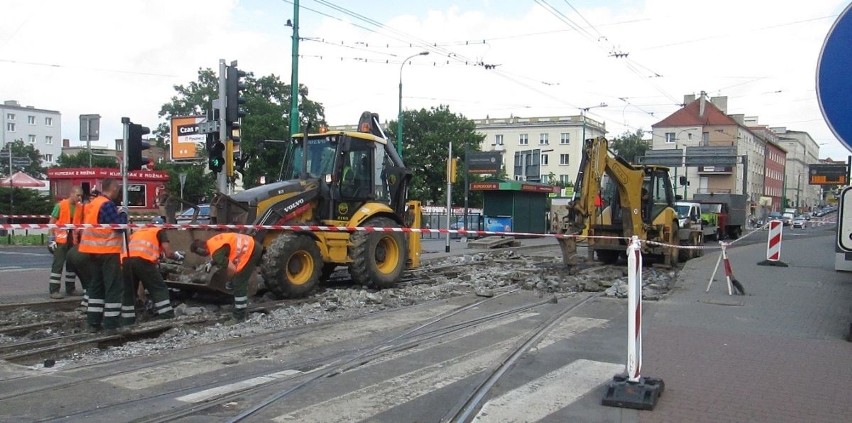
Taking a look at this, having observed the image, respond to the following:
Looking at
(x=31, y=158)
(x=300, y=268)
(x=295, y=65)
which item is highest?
(x=295, y=65)

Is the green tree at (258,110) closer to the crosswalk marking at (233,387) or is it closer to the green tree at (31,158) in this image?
the crosswalk marking at (233,387)

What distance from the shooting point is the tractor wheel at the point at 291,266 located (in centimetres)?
1041

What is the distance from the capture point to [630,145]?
81375 millimetres

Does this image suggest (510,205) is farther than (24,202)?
Yes

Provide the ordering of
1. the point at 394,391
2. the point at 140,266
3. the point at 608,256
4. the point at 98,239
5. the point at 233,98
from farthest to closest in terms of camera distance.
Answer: the point at 608,256, the point at 233,98, the point at 140,266, the point at 98,239, the point at 394,391

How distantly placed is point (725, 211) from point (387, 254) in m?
32.4

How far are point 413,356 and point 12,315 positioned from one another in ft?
18.9

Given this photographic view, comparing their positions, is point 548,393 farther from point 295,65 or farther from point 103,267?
point 295,65

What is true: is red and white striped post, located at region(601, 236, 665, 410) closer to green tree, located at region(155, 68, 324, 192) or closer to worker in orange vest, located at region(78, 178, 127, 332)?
worker in orange vest, located at region(78, 178, 127, 332)

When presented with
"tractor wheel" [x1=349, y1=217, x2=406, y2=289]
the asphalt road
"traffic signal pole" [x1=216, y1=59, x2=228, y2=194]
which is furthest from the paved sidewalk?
the asphalt road

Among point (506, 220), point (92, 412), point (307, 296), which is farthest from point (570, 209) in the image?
point (506, 220)

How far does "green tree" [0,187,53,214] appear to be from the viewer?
28.8 m

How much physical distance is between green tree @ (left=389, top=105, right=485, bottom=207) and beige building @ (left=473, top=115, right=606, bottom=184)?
21071 mm

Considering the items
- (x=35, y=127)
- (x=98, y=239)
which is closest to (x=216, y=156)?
(x=98, y=239)
